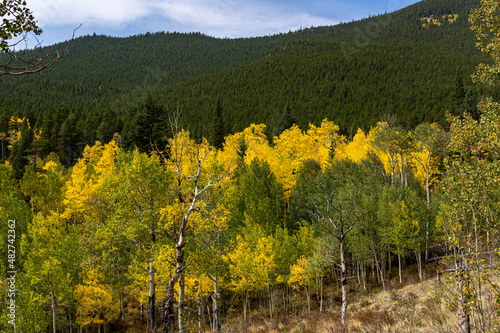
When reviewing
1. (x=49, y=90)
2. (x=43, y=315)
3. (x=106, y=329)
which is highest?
(x=49, y=90)

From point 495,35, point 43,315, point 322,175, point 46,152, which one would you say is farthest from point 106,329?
point 46,152

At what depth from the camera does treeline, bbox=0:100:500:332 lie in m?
12.4

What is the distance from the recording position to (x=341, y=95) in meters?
129

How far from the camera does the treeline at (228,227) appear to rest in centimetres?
1245

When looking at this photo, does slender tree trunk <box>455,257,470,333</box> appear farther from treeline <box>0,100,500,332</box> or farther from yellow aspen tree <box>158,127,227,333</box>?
yellow aspen tree <box>158,127,227,333</box>

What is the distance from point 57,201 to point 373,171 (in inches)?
1907

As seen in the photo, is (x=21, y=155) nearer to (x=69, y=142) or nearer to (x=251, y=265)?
(x=69, y=142)

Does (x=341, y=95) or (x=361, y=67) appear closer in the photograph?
(x=341, y=95)

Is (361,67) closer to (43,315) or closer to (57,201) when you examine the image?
(57,201)

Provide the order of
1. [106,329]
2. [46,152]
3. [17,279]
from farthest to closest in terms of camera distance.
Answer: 1. [46,152]
2. [106,329]
3. [17,279]

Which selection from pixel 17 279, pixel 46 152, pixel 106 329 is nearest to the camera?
Answer: pixel 17 279

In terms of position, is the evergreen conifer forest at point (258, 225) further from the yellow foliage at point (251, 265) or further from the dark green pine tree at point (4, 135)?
the dark green pine tree at point (4, 135)

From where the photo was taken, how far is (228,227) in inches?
964

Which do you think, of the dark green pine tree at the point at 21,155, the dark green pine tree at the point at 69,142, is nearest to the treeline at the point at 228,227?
the dark green pine tree at the point at 21,155
